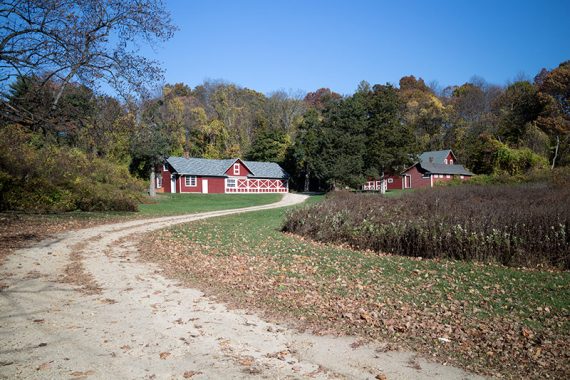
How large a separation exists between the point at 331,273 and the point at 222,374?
5.23 meters

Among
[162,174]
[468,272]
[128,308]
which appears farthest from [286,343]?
[162,174]

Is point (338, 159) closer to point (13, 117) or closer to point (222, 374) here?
point (13, 117)

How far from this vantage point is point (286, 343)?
5.41 metres

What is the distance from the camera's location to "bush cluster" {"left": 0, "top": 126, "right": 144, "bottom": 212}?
1947cm

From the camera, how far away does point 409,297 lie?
751 cm

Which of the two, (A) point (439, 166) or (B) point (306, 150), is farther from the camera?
(A) point (439, 166)

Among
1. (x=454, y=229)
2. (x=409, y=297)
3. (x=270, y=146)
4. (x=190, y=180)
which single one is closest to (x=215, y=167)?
(x=190, y=180)

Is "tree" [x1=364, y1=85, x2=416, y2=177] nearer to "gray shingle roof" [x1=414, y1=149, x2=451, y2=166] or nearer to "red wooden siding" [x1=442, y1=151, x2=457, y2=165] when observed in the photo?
"gray shingle roof" [x1=414, y1=149, x2=451, y2=166]

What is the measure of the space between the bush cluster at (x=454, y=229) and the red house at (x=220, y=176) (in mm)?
37722

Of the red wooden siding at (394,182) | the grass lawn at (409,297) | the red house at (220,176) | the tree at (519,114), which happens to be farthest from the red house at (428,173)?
the grass lawn at (409,297)

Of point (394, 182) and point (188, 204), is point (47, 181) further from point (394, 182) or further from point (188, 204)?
point (394, 182)

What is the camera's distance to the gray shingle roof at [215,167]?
51509 millimetres

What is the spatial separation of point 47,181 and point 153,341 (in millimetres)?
19060

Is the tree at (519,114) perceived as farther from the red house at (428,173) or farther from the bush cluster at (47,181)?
the bush cluster at (47,181)
